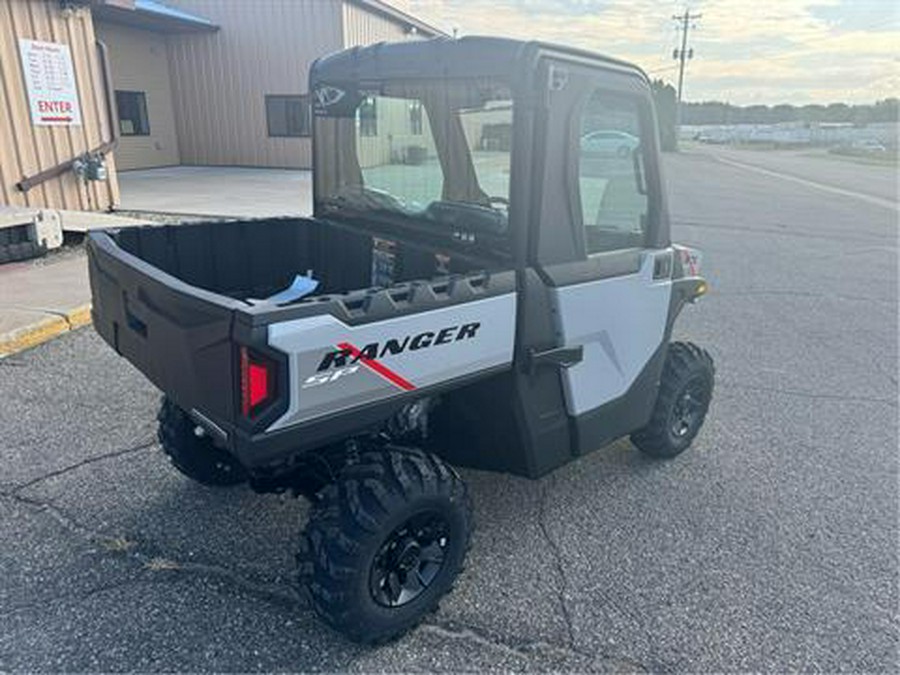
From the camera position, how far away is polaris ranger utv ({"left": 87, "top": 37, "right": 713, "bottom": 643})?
6.95 feet

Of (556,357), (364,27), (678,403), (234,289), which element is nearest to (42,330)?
(234,289)

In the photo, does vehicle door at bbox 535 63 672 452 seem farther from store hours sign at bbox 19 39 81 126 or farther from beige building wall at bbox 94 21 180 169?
beige building wall at bbox 94 21 180 169

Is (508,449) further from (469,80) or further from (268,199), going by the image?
(268,199)

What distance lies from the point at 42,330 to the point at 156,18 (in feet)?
53.9

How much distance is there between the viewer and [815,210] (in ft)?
55.1

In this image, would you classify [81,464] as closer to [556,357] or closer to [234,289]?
[234,289]

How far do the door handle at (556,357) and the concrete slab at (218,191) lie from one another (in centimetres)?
737

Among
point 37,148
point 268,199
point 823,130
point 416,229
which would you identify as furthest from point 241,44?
point 823,130

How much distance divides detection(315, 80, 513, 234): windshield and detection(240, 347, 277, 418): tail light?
3.88 ft

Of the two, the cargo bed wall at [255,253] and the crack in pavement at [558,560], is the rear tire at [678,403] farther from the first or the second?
the cargo bed wall at [255,253]

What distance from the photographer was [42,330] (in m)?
5.43

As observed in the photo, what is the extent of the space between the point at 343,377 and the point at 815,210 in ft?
58.6

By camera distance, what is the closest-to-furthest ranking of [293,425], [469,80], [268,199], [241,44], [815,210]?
[293,425] → [469,80] → [268,199] → [815,210] → [241,44]

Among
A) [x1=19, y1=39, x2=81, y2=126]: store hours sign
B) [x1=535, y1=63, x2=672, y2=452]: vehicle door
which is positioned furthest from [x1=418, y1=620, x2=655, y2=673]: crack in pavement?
[x1=19, y1=39, x2=81, y2=126]: store hours sign
